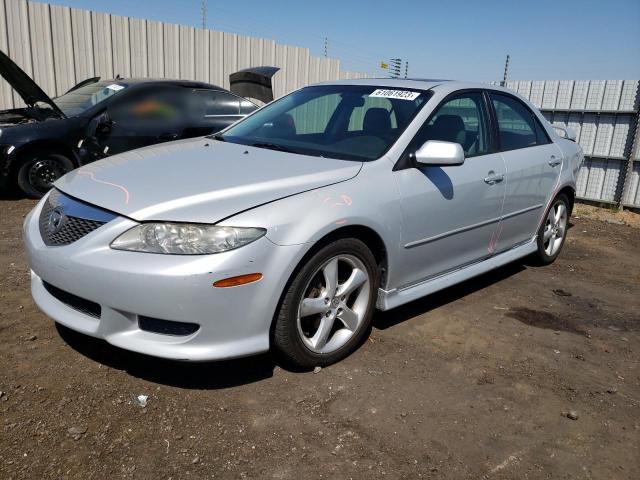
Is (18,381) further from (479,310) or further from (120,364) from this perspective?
(479,310)

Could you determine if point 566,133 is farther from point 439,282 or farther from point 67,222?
point 67,222

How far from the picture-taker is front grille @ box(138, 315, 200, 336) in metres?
2.54

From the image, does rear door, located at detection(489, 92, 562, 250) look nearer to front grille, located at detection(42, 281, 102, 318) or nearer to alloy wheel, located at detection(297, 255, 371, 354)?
alloy wheel, located at detection(297, 255, 371, 354)

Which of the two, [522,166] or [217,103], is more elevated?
[217,103]

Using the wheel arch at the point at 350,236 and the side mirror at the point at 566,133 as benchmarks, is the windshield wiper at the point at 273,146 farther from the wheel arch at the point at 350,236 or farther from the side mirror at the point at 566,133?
the side mirror at the point at 566,133

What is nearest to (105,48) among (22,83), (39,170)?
(22,83)

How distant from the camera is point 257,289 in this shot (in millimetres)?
2551

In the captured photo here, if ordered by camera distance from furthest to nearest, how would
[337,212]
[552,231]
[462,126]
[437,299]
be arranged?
1. [552,231]
2. [437,299]
3. [462,126]
4. [337,212]

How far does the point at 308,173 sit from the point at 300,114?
1.30 meters

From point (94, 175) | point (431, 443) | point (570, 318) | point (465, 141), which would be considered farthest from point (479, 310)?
point (94, 175)

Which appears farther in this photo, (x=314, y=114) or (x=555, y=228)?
(x=555, y=228)

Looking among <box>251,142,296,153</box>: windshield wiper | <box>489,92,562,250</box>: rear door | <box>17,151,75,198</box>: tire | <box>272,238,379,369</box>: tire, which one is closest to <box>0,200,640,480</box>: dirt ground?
<box>272,238,379,369</box>: tire

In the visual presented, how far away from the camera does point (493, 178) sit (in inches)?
153

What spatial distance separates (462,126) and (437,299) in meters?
1.35
